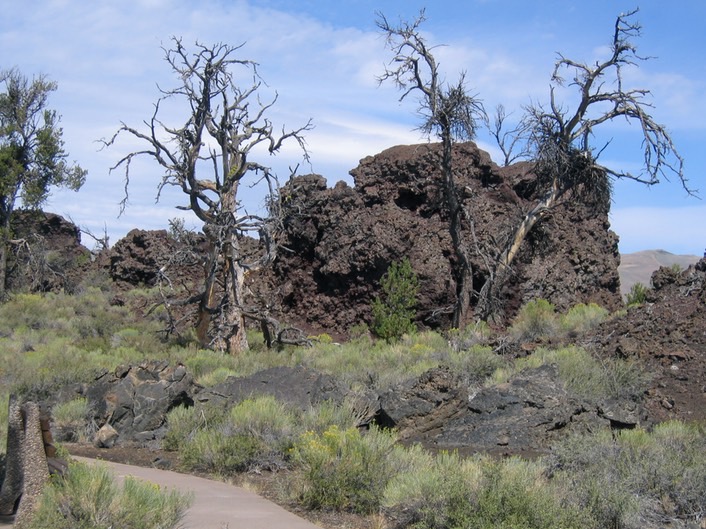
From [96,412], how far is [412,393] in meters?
4.62

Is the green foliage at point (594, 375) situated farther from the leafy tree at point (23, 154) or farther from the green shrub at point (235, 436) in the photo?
the leafy tree at point (23, 154)

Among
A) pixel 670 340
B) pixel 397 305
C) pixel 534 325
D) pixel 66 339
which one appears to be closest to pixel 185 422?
pixel 670 340

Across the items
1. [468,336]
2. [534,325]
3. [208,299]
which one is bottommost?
[468,336]

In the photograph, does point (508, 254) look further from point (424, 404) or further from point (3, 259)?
point (3, 259)

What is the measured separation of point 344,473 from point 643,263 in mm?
115649

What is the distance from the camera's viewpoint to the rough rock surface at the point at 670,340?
12429 millimetres

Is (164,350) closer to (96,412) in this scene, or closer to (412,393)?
(96,412)

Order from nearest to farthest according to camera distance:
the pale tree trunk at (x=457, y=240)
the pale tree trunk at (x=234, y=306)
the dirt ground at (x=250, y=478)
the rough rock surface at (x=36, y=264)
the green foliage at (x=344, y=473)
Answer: the dirt ground at (x=250, y=478)
the green foliage at (x=344, y=473)
the pale tree trunk at (x=234, y=306)
the pale tree trunk at (x=457, y=240)
the rough rock surface at (x=36, y=264)

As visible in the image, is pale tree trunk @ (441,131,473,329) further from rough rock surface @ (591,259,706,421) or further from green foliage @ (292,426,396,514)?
green foliage @ (292,426,396,514)

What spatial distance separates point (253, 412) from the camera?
34.2 ft

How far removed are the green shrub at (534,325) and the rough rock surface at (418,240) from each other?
12.7 ft

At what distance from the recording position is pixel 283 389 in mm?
12453

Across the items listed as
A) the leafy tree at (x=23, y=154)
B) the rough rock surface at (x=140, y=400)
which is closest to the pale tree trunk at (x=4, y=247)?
the leafy tree at (x=23, y=154)

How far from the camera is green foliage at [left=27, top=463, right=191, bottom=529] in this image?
566 cm
